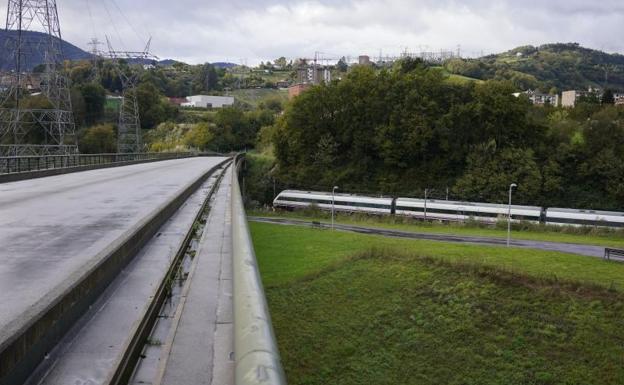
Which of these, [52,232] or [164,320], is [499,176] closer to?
[52,232]

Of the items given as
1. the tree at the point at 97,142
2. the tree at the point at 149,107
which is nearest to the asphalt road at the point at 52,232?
the tree at the point at 97,142

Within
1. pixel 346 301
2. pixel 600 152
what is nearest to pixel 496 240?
pixel 346 301

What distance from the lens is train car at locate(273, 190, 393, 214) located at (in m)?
56.1

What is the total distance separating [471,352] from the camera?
16.5m

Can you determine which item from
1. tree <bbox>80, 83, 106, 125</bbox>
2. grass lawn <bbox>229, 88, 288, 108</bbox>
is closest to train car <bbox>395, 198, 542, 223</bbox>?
tree <bbox>80, 83, 106, 125</bbox>

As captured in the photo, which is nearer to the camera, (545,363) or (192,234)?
(192,234)

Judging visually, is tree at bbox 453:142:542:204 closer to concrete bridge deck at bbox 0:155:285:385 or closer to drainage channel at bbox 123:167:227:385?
concrete bridge deck at bbox 0:155:285:385

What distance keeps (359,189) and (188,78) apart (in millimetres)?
143311

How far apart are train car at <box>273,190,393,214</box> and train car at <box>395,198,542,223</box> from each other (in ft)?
5.52

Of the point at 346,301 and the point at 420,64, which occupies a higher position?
the point at 420,64

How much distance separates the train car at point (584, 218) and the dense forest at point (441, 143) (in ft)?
28.0

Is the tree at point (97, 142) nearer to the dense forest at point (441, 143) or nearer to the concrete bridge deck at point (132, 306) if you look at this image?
the dense forest at point (441, 143)

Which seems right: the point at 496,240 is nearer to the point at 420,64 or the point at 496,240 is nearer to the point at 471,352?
the point at 471,352

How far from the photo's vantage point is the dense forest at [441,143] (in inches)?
2282
